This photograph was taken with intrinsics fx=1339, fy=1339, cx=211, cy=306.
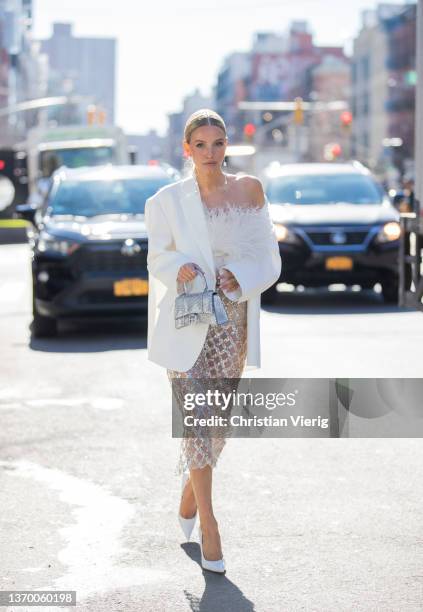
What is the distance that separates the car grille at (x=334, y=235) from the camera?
15453 millimetres

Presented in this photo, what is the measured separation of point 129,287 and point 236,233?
753cm

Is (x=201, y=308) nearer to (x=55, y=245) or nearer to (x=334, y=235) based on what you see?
(x=55, y=245)

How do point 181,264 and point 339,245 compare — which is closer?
point 181,264

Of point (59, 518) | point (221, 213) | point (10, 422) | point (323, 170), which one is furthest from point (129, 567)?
point (323, 170)

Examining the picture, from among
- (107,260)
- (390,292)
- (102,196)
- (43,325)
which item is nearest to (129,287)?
(107,260)

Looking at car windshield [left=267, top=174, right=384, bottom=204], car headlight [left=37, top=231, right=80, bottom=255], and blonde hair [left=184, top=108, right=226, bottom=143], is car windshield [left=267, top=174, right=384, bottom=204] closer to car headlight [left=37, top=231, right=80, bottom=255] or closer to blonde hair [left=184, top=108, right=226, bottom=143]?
car headlight [left=37, top=231, right=80, bottom=255]

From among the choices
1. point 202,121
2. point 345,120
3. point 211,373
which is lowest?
point 211,373

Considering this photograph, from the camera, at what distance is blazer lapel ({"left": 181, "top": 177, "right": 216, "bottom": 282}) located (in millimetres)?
5137

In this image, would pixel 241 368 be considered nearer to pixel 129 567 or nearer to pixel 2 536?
pixel 129 567

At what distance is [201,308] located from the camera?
16.5ft

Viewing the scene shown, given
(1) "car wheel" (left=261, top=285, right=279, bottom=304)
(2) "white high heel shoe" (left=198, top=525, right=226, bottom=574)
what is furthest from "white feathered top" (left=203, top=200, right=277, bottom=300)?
(1) "car wheel" (left=261, top=285, right=279, bottom=304)

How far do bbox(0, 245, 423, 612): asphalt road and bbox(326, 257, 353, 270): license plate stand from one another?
4.48 meters

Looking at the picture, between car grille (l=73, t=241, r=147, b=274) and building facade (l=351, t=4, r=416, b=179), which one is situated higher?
building facade (l=351, t=4, r=416, b=179)

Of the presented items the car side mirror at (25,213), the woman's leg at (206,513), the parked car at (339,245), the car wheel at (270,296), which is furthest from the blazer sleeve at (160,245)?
the car wheel at (270,296)
